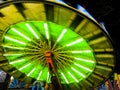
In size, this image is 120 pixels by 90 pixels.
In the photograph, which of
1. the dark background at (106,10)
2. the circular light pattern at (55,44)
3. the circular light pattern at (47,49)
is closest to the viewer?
the circular light pattern at (55,44)

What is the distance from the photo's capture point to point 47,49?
4496 millimetres

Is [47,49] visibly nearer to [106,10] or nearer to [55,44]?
[55,44]

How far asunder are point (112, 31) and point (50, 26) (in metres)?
4.50

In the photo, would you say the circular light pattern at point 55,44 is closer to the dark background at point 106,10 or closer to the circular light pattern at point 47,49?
the circular light pattern at point 47,49

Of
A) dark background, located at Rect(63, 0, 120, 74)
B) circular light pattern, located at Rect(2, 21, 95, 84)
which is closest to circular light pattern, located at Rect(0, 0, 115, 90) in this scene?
circular light pattern, located at Rect(2, 21, 95, 84)

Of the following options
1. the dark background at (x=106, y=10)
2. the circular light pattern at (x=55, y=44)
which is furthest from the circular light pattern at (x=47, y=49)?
the dark background at (x=106, y=10)

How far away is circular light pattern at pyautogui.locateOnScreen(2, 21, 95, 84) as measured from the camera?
4.22 meters

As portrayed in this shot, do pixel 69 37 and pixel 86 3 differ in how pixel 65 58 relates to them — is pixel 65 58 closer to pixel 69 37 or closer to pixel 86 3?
pixel 69 37

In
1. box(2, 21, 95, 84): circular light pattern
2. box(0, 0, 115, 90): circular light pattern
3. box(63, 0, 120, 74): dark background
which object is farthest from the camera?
box(63, 0, 120, 74): dark background

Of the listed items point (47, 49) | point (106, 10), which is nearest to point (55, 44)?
point (47, 49)

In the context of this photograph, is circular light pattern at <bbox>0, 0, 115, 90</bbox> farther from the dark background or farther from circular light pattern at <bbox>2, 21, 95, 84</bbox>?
the dark background

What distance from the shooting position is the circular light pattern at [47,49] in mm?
4223

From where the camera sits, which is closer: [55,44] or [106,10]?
[55,44]

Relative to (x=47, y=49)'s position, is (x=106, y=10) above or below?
above
